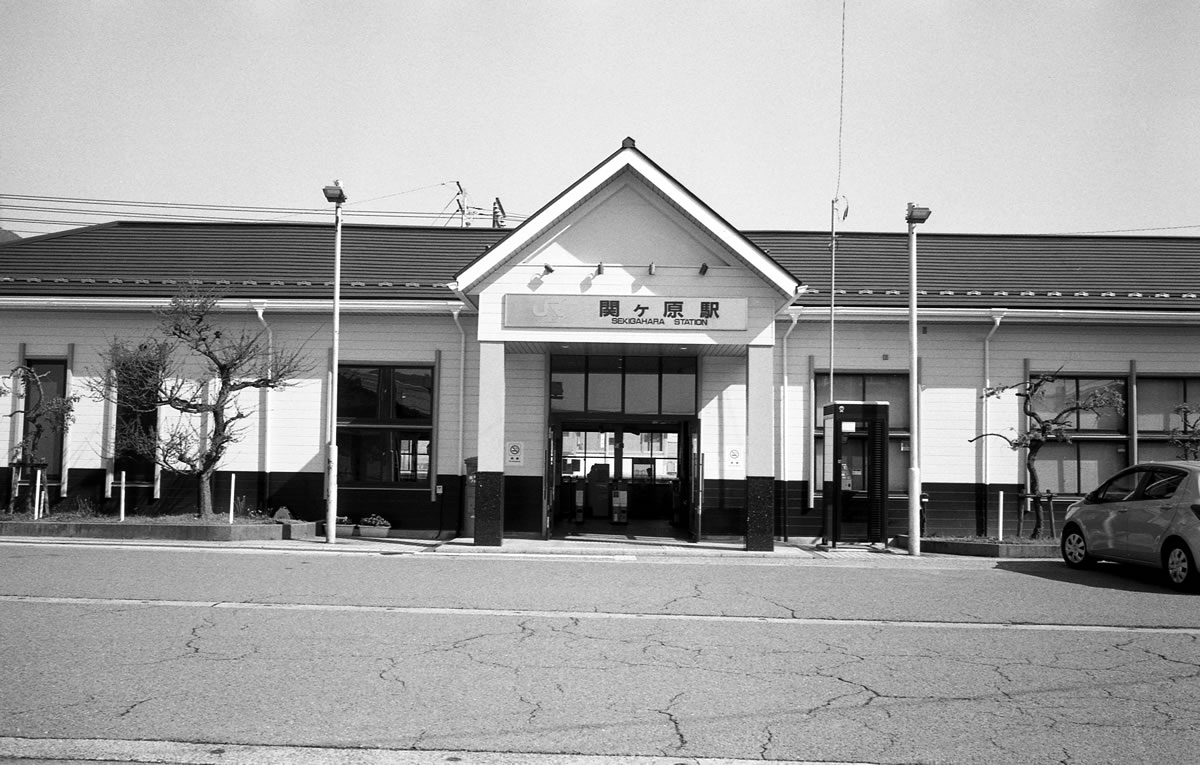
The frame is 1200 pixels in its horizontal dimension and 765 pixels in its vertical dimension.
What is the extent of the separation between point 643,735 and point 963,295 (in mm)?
16653

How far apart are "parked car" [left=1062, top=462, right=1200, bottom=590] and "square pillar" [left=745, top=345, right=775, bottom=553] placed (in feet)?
15.5

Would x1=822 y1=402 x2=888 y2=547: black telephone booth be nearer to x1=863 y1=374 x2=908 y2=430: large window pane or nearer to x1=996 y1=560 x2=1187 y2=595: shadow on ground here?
x1=863 y1=374 x2=908 y2=430: large window pane

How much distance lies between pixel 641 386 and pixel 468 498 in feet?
13.6

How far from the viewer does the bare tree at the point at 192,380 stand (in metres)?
18.2

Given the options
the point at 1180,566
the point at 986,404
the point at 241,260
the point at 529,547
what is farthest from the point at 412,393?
the point at 1180,566

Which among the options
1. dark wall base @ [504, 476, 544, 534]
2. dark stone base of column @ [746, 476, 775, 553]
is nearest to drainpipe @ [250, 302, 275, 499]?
dark wall base @ [504, 476, 544, 534]

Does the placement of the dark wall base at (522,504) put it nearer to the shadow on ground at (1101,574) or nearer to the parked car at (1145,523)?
the shadow on ground at (1101,574)

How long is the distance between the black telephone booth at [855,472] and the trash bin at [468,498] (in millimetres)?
6868

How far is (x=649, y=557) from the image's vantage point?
16031mm

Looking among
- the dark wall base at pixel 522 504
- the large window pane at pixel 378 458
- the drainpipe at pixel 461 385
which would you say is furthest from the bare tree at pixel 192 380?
the dark wall base at pixel 522 504

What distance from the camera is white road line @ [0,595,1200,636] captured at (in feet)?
30.2

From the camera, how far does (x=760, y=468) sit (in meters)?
16.8

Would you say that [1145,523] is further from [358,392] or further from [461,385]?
[358,392]

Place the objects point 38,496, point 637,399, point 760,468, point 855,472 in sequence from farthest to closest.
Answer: point 637,399 < point 855,472 < point 38,496 < point 760,468
